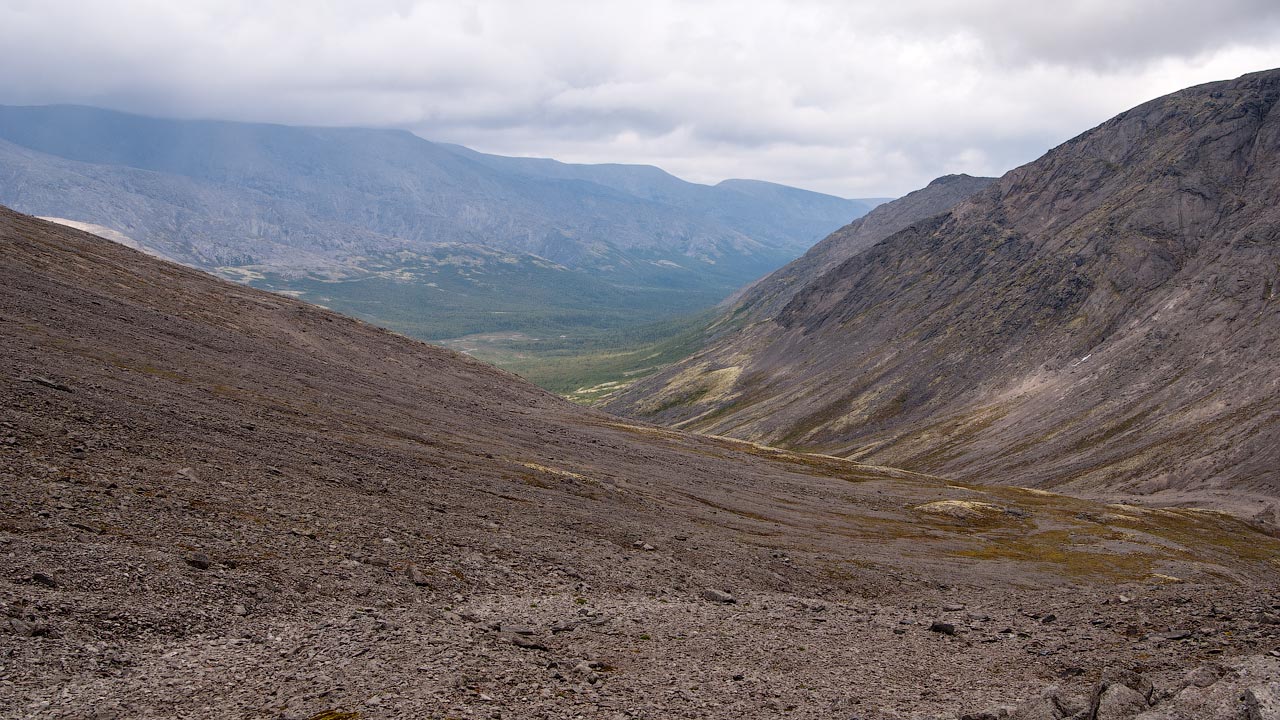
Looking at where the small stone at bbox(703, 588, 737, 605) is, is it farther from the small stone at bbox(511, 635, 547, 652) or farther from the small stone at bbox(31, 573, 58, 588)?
the small stone at bbox(31, 573, 58, 588)

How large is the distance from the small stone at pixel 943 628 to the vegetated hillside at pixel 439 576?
0.29 feet

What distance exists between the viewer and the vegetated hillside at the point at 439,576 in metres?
22.4

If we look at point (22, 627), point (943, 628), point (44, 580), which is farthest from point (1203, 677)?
point (44, 580)

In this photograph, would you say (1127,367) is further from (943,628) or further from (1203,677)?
(1203,677)

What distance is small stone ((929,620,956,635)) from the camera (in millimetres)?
32875

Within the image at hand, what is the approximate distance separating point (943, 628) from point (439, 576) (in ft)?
68.7

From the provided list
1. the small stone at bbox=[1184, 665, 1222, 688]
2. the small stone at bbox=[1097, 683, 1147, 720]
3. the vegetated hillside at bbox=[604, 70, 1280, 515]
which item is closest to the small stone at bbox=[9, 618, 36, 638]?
the small stone at bbox=[1097, 683, 1147, 720]

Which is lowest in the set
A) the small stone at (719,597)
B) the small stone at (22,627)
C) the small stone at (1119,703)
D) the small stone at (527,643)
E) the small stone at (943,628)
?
the small stone at (719,597)

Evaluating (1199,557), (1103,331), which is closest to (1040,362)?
(1103,331)

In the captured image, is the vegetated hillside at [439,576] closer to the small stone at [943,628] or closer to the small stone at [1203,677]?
the small stone at [943,628]

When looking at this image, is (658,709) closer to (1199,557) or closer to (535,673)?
(535,673)

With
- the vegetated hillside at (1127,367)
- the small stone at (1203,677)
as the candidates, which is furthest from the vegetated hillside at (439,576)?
the vegetated hillside at (1127,367)

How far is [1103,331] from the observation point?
166 m

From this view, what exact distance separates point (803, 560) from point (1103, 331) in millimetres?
148589
